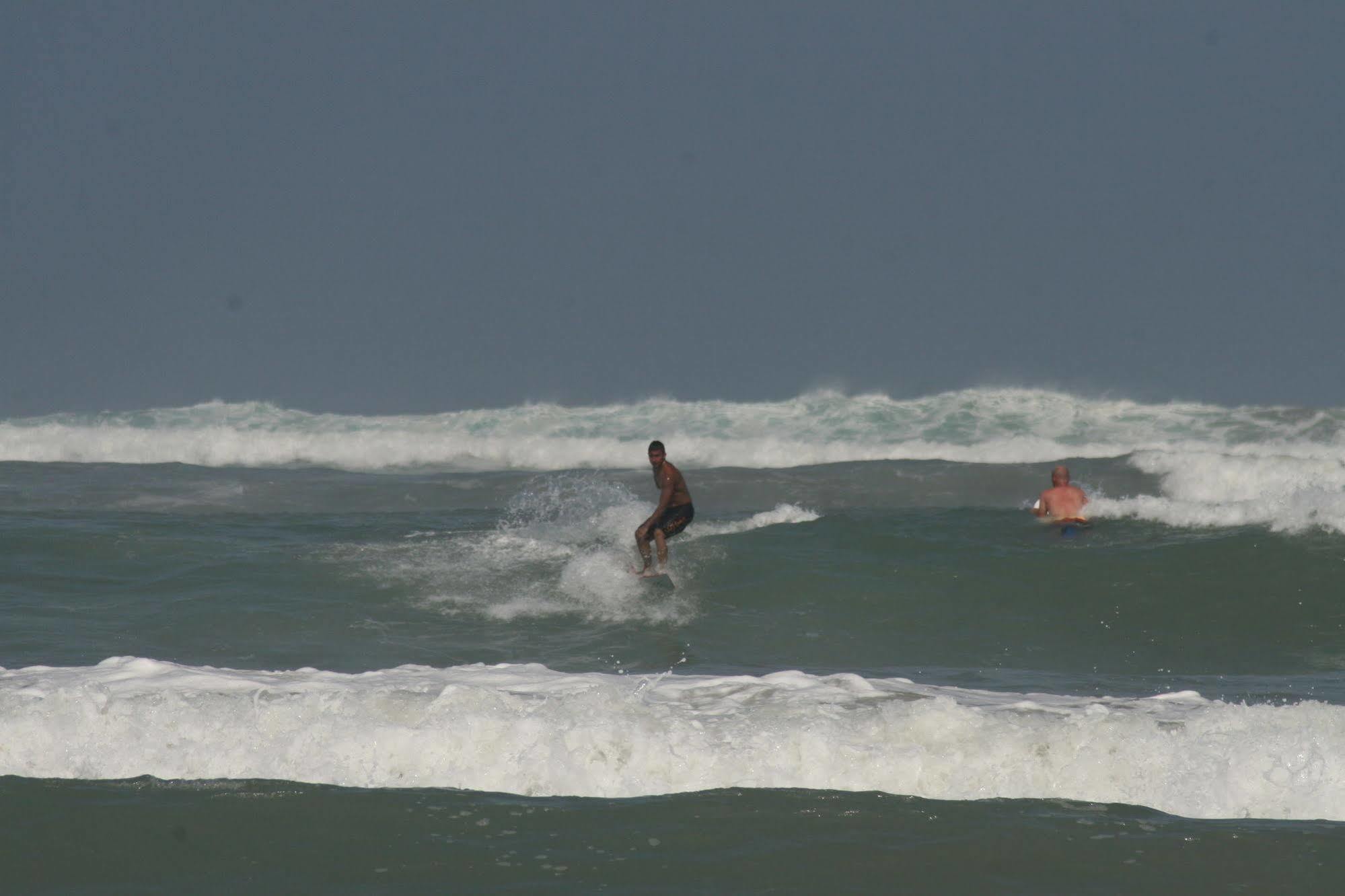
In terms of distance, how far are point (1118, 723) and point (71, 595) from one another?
9.54 metres

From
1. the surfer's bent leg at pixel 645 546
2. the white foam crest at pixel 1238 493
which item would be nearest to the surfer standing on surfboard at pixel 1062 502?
the white foam crest at pixel 1238 493

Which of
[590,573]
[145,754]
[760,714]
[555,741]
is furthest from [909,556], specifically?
[145,754]

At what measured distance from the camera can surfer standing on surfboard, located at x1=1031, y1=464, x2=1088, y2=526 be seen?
1463 cm

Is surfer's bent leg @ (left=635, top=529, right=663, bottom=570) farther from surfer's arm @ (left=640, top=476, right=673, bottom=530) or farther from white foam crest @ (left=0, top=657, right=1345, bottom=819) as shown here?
white foam crest @ (left=0, top=657, right=1345, bottom=819)

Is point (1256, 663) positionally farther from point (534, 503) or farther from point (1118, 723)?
point (534, 503)

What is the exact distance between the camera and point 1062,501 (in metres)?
14.9

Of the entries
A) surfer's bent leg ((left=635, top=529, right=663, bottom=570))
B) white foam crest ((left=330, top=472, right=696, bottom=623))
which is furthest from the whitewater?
surfer's bent leg ((left=635, top=529, right=663, bottom=570))

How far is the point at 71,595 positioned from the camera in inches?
456

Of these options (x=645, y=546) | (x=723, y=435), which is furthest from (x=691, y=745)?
(x=723, y=435)

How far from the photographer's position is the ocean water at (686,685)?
519 centimetres

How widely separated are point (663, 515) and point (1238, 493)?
9.71 meters

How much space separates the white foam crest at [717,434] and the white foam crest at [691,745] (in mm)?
17152

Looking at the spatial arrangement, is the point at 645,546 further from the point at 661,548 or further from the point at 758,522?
the point at 758,522

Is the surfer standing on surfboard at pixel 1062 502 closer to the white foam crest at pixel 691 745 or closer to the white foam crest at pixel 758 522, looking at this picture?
the white foam crest at pixel 758 522
